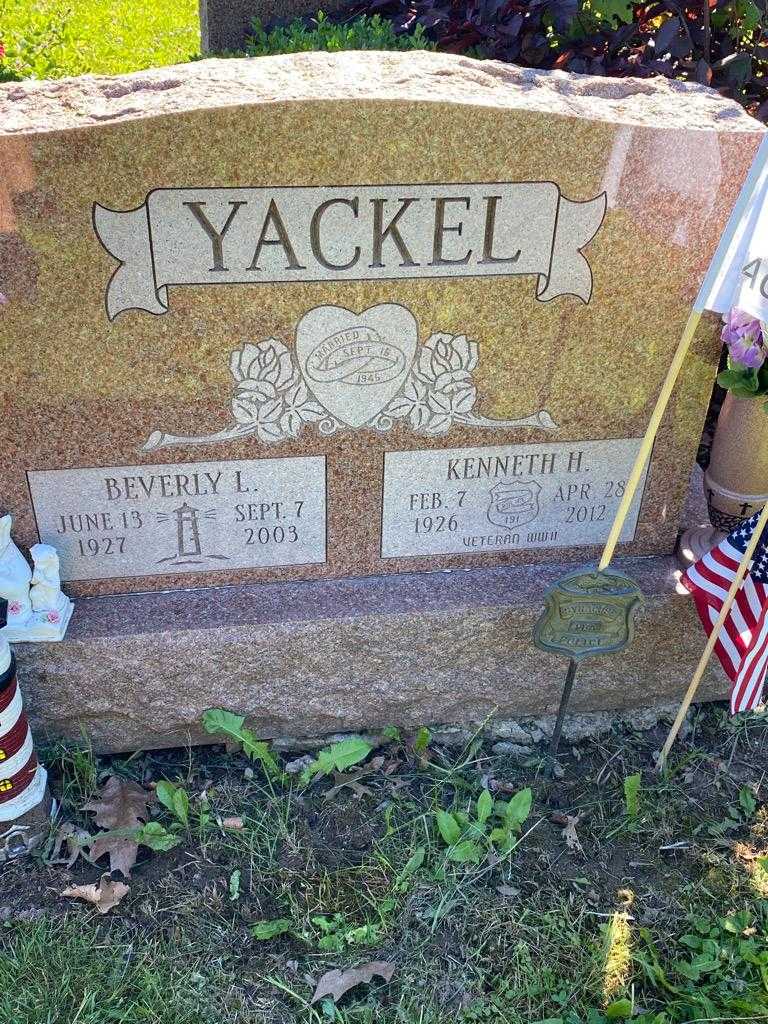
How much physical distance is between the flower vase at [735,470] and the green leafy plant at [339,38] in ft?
7.64

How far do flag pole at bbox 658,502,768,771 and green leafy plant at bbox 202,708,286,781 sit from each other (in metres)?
1.19

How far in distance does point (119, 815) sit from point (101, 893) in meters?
0.25

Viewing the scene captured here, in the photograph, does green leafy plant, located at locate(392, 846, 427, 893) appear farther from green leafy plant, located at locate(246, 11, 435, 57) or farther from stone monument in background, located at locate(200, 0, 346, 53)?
stone monument in background, located at locate(200, 0, 346, 53)

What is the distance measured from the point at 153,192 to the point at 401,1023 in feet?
6.90

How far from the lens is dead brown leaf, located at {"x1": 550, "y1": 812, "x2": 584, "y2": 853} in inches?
113

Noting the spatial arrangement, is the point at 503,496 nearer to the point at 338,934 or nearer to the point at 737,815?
the point at 737,815

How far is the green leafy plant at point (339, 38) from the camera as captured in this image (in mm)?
4332

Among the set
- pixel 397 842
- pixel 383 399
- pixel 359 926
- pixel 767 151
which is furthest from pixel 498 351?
pixel 359 926

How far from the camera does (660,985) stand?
256 centimetres

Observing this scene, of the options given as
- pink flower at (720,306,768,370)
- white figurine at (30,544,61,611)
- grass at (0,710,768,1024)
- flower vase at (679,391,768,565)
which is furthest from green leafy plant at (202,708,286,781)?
pink flower at (720,306,768,370)

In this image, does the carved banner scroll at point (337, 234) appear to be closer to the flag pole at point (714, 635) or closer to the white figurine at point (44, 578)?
the white figurine at point (44, 578)

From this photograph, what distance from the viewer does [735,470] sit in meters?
3.02

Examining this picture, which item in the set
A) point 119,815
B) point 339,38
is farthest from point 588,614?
point 339,38

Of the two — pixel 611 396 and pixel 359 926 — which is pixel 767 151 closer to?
pixel 611 396
